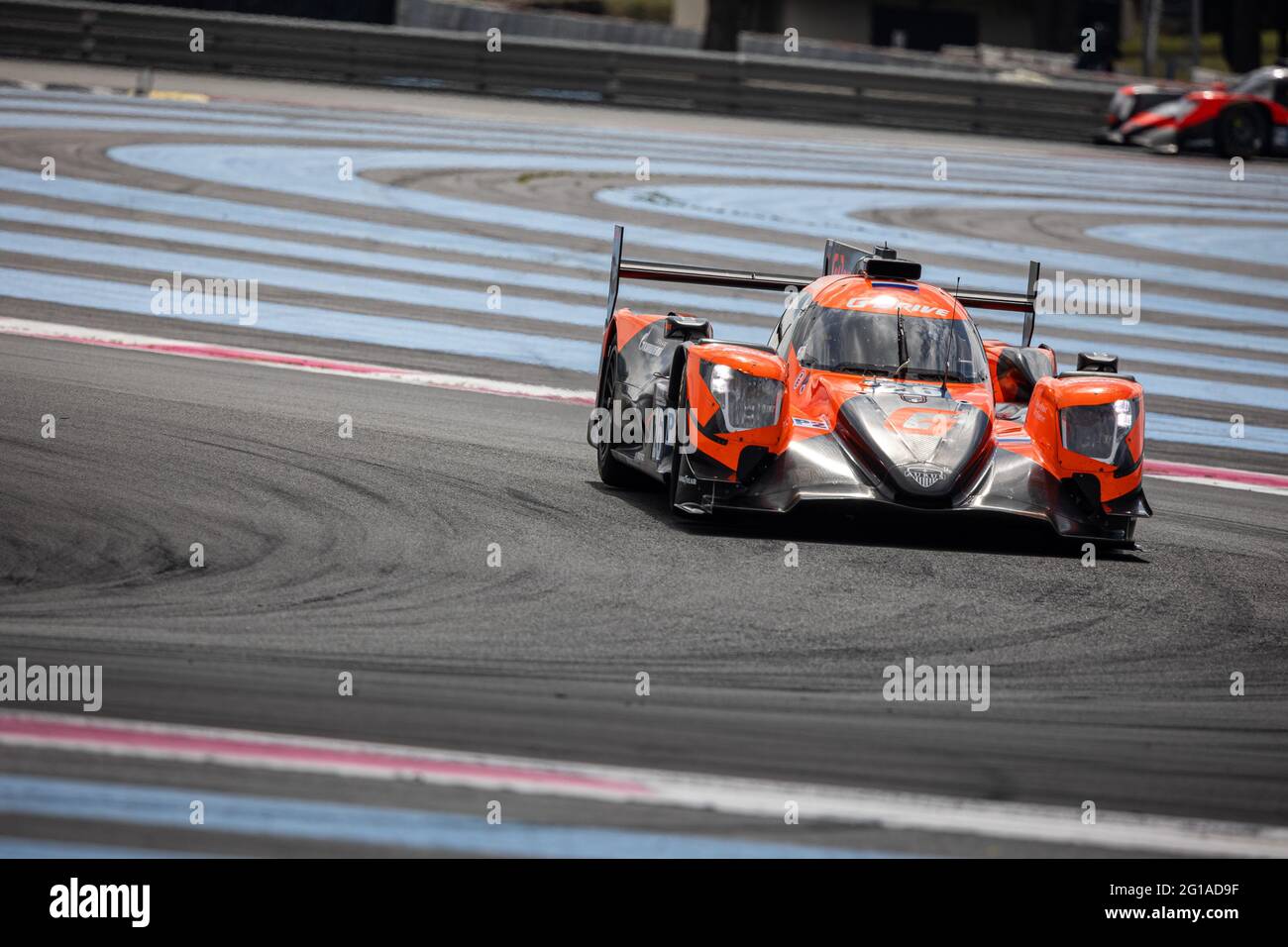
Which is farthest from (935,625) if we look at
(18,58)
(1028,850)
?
(18,58)

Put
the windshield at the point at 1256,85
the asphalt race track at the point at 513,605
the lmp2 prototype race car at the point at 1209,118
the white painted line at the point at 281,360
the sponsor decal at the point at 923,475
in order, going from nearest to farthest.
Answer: the asphalt race track at the point at 513,605, the sponsor decal at the point at 923,475, the white painted line at the point at 281,360, the lmp2 prototype race car at the point at 1209,118, the windshield at the point at 1256,85

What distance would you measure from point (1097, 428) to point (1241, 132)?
79.5ft

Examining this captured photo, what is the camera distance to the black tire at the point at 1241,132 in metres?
30.8

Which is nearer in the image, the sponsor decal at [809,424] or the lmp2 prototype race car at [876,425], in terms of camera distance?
the lmp2 prototype race car at [876,425]

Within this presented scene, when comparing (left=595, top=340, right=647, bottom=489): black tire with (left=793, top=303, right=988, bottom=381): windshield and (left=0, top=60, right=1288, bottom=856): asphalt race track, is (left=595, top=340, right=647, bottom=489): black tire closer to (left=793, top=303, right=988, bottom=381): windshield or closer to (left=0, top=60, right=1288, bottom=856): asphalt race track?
(left=0, top=60, right=1288, bottom=856): asphalt race track

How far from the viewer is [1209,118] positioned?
30.6 metres

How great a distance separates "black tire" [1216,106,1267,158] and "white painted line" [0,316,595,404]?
21516mm
